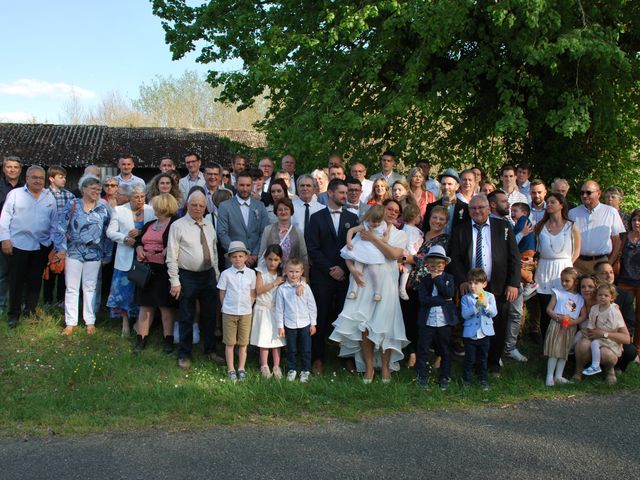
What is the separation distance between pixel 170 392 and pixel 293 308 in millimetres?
1550

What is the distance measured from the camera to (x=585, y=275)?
267 inches

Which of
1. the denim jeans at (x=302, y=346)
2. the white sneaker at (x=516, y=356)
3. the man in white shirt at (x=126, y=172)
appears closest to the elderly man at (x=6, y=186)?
the man in white shirt at (x=126, y=172)

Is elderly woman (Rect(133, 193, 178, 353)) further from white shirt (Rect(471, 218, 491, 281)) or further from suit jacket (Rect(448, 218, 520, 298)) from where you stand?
white shirt (Rect(471, 218, 491, 281))

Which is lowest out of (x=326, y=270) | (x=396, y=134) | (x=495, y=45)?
(x=326, y=270)

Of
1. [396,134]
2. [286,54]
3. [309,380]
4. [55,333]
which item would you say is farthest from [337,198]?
[396,134]

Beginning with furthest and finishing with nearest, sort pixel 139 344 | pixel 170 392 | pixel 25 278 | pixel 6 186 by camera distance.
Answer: pixel 6 186, pixel 25 278, pixel 139 344, pixel 170 392

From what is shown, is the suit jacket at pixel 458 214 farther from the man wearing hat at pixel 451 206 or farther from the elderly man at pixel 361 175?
the elderly man at pixel 361 175

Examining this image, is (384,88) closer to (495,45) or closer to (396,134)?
(396,134)

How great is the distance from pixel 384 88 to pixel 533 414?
8.12 m

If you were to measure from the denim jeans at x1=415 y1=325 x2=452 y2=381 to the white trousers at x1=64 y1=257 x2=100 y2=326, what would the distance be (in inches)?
166

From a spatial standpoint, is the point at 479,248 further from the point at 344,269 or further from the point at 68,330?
the point at 68,330

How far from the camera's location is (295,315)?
21.3 feet

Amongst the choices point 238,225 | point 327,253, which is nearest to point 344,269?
point 327,253

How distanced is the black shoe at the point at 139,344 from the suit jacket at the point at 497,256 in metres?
3.80
